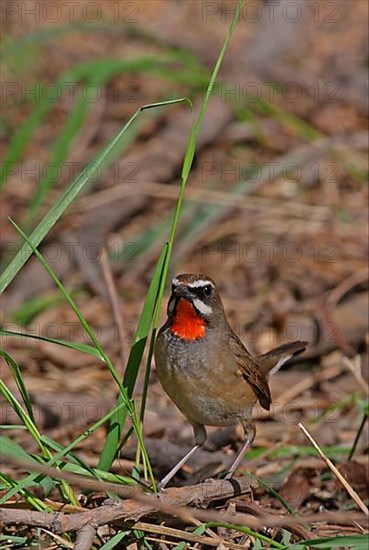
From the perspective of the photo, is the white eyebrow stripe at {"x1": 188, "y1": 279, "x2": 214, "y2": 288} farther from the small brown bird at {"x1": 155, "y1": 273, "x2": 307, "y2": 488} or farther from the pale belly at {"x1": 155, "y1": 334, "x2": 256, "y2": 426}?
the pale belly at {"x1": 155, "y1": 334, "x2": 256, "y2": 426}

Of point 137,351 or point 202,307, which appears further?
point 202,307

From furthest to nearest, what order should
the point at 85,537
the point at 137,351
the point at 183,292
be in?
the point at 183,292
the point at 137,351
the point at 85,537

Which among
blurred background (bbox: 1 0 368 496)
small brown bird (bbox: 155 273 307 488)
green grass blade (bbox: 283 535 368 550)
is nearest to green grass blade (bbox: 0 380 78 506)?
small brown bird (bbox: 155 273 307 488)

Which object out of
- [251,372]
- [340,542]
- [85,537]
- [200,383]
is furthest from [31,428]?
[251,372]

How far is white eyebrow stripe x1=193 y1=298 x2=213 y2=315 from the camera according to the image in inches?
166

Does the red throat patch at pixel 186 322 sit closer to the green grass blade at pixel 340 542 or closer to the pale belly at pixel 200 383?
the pale belly at pixel 200 383

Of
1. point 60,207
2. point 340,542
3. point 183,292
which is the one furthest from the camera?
point 183,292

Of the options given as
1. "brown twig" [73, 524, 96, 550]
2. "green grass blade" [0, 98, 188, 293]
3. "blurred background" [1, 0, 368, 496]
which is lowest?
"blurred background" [1, 0, 368, 496]

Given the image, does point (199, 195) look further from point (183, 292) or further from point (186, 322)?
point (183, 292)

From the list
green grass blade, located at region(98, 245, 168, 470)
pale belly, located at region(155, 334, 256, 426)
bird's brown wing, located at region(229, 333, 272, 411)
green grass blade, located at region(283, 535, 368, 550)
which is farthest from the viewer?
bird's brown wing, located at region(229, 333, 272, 411)

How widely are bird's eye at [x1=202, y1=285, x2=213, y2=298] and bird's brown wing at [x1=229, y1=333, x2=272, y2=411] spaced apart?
309mm

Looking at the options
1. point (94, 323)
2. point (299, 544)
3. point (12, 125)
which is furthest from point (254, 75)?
point (299, 544)

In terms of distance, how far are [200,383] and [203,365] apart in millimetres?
Answer: 88

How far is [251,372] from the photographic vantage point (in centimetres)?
442
